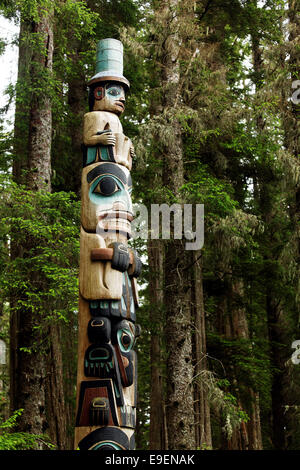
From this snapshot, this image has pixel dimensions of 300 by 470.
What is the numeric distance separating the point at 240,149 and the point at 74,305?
7.32 m

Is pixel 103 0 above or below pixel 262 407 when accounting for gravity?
above

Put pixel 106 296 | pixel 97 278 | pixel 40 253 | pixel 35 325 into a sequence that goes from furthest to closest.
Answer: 1. pixel 40 253
2. pixel 35 325
3. pixel 97 278
4. pixel 106 296

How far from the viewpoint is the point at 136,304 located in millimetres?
7820

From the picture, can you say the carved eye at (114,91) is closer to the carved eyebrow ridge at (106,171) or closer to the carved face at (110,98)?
the carved face at (110,98)

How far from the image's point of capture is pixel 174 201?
12.1m

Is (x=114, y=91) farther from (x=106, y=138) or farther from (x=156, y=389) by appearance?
(x=156, y=389)

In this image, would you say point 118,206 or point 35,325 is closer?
point 118,206

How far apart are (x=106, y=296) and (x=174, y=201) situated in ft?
17.3

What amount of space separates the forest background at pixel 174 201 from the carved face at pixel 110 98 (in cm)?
212

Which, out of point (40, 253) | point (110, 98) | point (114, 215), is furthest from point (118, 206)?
point (40, 253)

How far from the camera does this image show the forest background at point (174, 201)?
10008mm

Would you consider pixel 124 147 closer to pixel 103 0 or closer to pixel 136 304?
pixel 136 304
